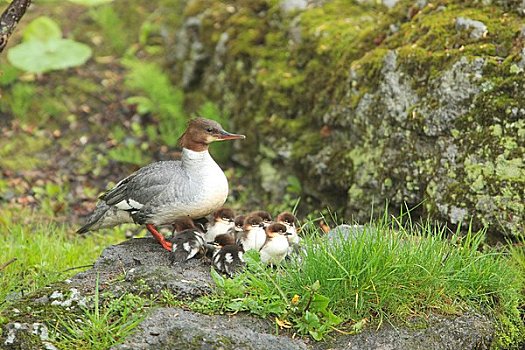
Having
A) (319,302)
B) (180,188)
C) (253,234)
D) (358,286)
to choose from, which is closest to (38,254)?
(180,188)

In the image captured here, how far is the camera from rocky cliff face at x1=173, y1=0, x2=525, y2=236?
6066 millimetres

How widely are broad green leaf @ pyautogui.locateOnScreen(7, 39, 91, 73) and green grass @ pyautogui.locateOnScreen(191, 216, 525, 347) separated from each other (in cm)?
558

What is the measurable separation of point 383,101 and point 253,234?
2.02 metres

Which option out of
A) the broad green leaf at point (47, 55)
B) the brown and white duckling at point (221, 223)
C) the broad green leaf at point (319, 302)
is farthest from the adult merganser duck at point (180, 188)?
the broad green leaf at point (47, 55)

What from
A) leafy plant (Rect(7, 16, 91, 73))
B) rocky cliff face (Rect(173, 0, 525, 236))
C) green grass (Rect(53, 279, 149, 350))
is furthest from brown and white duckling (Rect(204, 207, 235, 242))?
leafy plant (Rect(7, 16, 91, 73))

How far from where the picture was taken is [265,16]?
8852 millimetres

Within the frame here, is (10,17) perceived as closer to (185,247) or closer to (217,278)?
(185,247)

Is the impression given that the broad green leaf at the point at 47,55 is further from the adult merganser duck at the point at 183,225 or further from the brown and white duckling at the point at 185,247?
the brown and white duckling at the point at 185,247

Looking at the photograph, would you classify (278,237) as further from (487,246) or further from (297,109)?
(297,109)

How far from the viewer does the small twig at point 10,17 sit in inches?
206

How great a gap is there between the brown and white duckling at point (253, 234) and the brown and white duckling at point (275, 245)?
0.07 metres

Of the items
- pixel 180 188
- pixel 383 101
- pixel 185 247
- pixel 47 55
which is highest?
pixel 383 101

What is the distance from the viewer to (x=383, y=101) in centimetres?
677

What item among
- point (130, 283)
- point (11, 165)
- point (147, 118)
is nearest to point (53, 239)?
point (130, 283)
